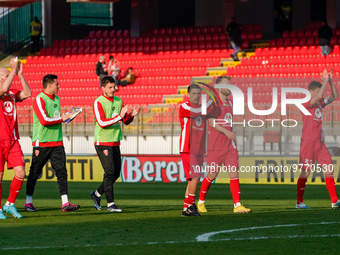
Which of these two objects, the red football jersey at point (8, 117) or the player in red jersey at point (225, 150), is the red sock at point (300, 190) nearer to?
the player in red jersey at point (225, 150)

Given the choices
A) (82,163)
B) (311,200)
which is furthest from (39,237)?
(82,163)

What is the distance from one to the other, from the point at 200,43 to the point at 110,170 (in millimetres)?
20259

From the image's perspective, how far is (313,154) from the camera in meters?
10.4

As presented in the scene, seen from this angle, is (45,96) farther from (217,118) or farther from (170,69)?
(170,69)

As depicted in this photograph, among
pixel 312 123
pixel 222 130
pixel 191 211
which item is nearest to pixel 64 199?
pixel 191 211

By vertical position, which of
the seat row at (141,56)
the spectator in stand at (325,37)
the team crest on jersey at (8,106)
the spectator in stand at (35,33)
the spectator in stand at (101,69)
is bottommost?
the team crest on jersey at (8,106)

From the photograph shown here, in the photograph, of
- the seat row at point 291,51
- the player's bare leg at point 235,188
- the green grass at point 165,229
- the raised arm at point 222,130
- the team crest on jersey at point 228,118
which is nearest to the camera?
the green grass at point 165,229

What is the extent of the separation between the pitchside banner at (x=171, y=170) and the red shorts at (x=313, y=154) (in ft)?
22.2

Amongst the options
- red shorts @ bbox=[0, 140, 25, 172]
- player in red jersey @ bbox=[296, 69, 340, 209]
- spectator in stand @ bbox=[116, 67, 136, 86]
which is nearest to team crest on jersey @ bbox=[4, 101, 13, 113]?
red shorts @ bbox=[0, 140, 25, 172]

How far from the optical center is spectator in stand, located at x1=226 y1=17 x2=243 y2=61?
27406 millimetres

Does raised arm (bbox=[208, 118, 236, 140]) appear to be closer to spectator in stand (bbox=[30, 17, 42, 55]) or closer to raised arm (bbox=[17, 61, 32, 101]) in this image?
raised arm (bbox=[17, 61, 32, 101])

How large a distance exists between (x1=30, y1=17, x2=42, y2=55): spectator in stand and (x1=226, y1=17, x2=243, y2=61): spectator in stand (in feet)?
32.7

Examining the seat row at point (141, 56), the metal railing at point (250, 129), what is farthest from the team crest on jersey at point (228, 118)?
the seat row at point (141, 56)

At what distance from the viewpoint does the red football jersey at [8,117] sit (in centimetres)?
900
